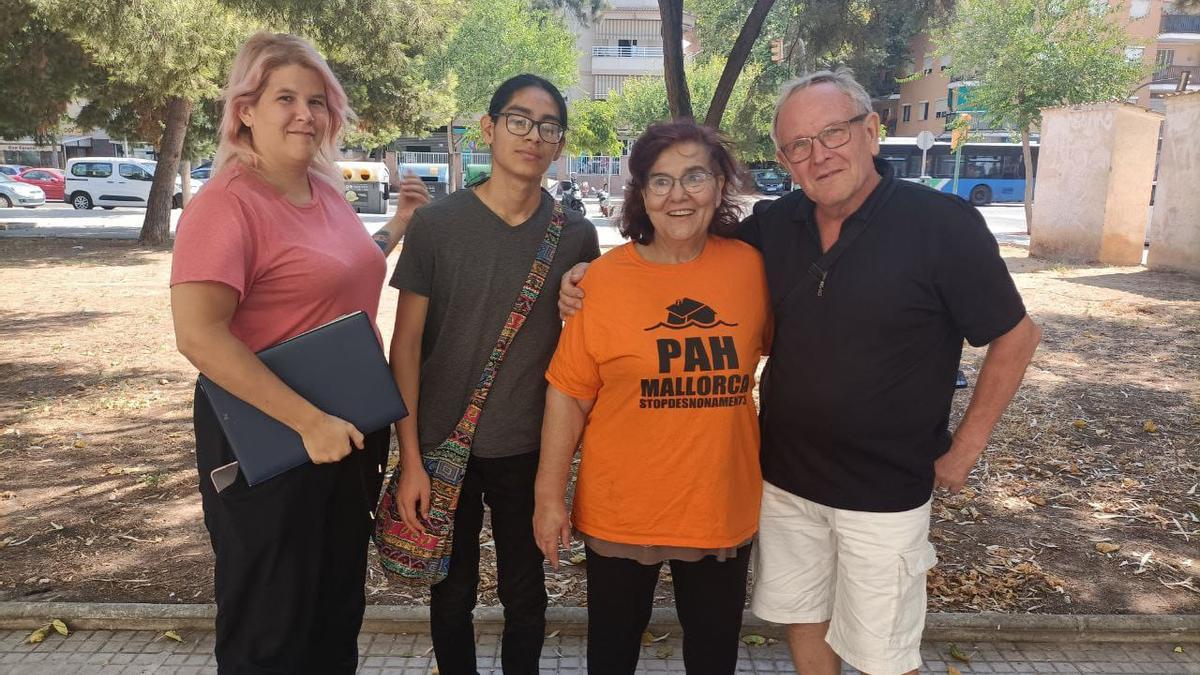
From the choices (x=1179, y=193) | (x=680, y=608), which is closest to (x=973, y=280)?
(x=680, y=608)

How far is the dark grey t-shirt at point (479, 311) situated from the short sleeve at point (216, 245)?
A: 469mm

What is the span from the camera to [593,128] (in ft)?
134

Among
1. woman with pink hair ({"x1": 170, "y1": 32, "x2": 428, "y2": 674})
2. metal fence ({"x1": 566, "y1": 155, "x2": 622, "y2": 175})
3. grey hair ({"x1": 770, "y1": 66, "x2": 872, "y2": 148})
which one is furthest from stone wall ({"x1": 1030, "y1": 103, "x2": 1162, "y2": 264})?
metal fence ({"x1": 566, "y1": 155, "x2": 622, "y2": 175})

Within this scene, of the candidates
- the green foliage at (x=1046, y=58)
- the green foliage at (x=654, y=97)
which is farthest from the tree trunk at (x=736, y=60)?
the green foliage at (x=654, y=97)

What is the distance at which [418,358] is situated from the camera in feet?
8.13

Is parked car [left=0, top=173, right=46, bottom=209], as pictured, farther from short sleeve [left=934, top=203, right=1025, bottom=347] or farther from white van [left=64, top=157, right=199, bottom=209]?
short sleeve [left=934, top=203, right=1025, bottom=347]

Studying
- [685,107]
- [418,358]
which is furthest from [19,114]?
[418,358]

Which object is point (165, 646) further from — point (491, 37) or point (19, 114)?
point (491, 37)

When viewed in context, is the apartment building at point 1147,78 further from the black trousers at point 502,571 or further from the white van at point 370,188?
the black trousers at point 502,571

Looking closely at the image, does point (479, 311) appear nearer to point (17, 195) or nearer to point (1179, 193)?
point (1179, 193)

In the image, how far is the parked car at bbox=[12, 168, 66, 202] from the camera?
31.2 m

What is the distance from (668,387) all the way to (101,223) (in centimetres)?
2484

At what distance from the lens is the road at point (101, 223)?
19.5 m

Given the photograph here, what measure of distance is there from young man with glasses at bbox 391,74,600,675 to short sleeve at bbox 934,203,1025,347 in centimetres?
100
